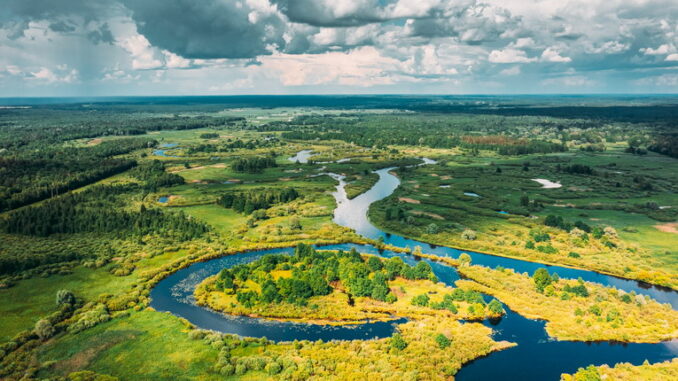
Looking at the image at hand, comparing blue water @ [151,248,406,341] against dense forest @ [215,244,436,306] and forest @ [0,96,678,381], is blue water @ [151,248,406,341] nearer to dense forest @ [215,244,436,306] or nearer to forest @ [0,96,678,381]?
forest @ [0,96,678,381]

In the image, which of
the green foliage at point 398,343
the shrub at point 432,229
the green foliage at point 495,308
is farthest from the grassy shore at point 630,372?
the shrub at point 432,229

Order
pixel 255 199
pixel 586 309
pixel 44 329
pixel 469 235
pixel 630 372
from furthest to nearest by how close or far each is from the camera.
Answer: pixel 255 199 → pixel 469 235 → pixel 586 309 → pixel 44 329 → pixel 630 372

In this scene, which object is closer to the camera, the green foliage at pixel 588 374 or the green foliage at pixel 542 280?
the green foliage at pixel 588 374

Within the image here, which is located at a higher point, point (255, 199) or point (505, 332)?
point (255, 199)

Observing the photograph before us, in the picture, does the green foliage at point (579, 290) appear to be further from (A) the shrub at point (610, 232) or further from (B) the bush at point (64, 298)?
(B) the bush at point (64, 298)

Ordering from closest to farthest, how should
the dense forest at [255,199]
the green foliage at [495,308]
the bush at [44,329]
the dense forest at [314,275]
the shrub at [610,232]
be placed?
the bush at [44,329]
the green foliage at [495,308]
the dense forest at [314,275]
the shrub at [610,232]
the dense forest at [255,199]

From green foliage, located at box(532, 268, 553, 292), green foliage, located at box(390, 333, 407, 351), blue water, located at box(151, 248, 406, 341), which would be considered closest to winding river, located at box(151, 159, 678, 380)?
blue water, located at box(151, 248, 406, 341)

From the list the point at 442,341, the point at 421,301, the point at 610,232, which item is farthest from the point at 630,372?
the point at 610,232

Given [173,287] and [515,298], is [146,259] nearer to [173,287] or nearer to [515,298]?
[173,287]

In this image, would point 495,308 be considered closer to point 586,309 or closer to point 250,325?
point 586,309
